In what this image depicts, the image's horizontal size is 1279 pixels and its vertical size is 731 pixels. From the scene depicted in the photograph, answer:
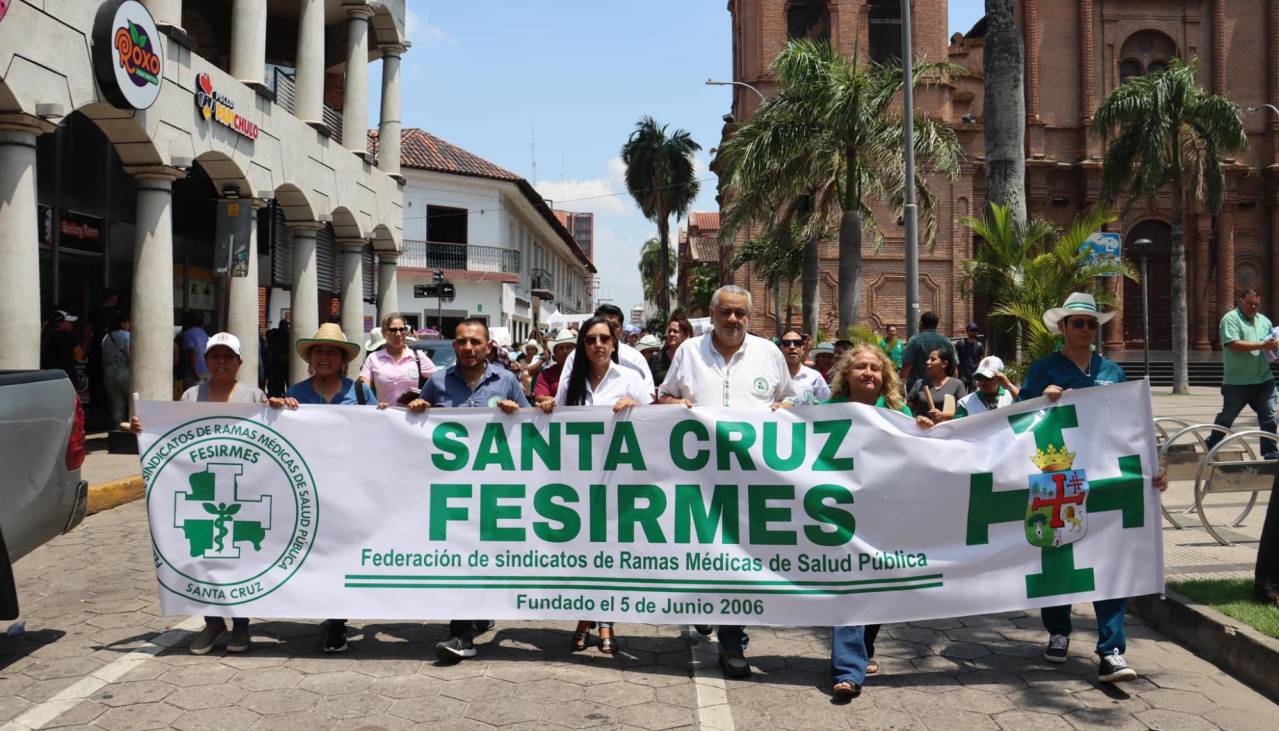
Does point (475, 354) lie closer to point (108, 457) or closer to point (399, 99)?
point (108, 457)

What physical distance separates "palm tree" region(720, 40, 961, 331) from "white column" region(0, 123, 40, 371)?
44.5 feet

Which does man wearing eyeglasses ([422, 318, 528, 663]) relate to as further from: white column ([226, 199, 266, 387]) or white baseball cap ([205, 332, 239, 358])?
white column ([226, 199, 266, 387])

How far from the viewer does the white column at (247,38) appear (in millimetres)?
16312

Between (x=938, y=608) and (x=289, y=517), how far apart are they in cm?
344

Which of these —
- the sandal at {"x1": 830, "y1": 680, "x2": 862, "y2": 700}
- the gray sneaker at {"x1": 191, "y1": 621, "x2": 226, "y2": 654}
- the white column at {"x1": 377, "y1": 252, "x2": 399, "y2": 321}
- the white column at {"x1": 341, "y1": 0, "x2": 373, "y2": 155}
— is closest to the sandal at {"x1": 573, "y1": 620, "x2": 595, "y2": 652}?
the sandal at {"x1": 830, "y1": 680, "x2": 862, "y2": 700}

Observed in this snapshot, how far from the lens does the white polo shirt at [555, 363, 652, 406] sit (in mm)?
5652

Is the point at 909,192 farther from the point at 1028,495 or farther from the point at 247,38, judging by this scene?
the point at 1028,495

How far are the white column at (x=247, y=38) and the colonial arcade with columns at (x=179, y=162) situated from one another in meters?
0.03

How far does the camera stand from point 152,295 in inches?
527

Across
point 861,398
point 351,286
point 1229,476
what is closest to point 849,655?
point 861,398

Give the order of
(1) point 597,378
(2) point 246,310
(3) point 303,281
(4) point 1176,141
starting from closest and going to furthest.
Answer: (1) point 597,378, (2) point 246,310, (3) point 303,281, (4) point 1176,141

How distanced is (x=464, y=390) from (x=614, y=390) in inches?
34.5

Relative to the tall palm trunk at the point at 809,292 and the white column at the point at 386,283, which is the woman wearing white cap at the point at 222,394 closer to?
the white column at the point at 386,283

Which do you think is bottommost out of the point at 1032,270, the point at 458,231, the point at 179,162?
the point at 1032,270
